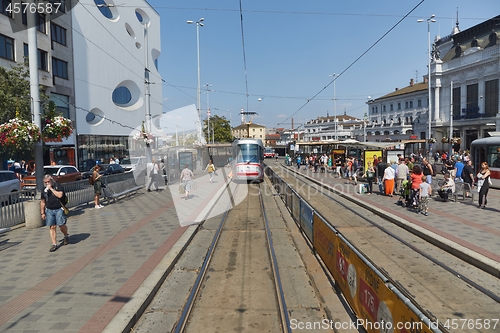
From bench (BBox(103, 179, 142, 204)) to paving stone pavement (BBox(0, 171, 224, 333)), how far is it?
256 centimetres

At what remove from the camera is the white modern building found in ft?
131

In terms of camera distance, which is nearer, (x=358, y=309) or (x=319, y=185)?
(x=358, y=309)

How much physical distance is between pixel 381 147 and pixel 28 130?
19200mm

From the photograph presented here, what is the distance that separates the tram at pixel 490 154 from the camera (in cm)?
1870

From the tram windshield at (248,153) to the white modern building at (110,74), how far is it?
11.0m

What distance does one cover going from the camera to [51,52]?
111 feet

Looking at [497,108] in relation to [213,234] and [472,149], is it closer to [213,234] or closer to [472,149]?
[472,149]

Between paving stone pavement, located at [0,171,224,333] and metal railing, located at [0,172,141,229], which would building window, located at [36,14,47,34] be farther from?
paving stone pavement, located at [0,171,224,333]

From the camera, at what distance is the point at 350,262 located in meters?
5.34

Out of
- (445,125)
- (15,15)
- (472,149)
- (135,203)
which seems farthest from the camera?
(445,125)

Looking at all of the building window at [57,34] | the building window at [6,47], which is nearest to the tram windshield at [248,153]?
the building window at [6,47]

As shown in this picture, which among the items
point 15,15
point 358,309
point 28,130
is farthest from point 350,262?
point 15,15

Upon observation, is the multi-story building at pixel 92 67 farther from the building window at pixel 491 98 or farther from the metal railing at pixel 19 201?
the building window at pixel 491 98

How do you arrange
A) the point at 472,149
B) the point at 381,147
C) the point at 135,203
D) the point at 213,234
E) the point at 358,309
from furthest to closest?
the point at 381,147 < the point at 472,149 < the point at 135,203 < the point at 213,234 < the point at 358,309
